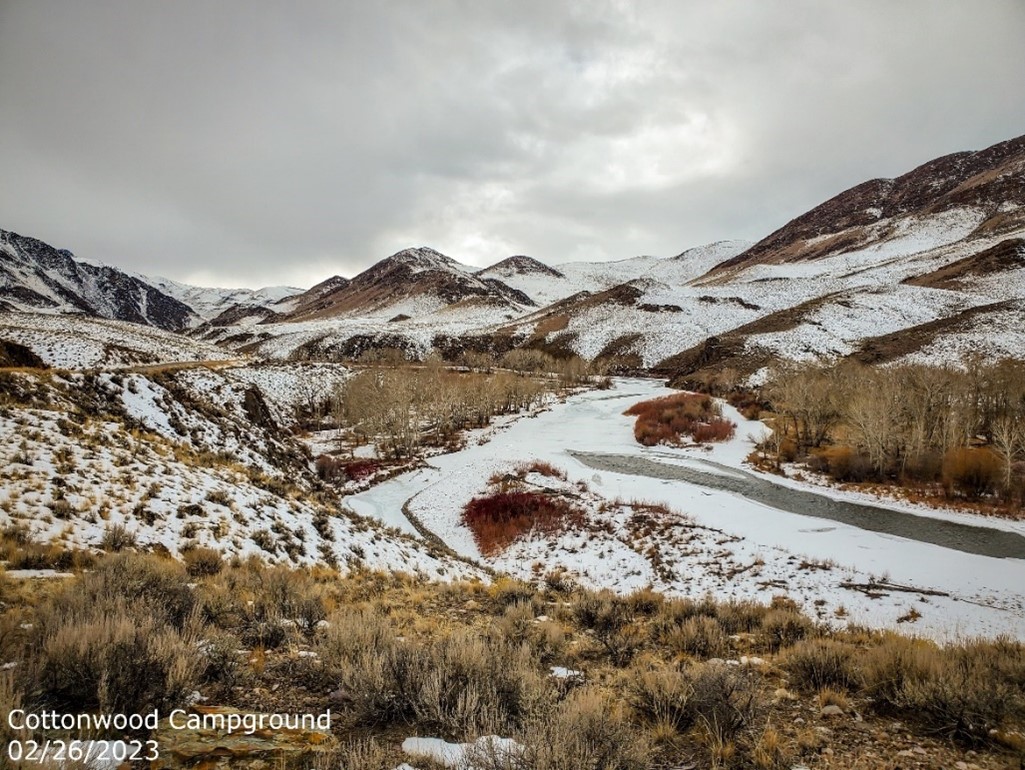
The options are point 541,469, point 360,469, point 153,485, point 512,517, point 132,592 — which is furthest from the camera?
point 360,469

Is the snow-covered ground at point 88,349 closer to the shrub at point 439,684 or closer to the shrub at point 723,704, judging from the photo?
the shrub at point 439,684

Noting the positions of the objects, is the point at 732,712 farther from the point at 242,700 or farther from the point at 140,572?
the point at 140,572

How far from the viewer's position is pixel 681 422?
45781 millimetres

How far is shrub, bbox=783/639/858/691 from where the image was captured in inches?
245

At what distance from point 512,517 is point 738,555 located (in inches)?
472

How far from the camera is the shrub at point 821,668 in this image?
622 cm

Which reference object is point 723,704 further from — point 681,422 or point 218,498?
point 681,422

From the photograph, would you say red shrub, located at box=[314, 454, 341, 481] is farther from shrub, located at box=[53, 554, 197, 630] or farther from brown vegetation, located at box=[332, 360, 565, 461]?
shrub, located at box=[53, 554, 197, 630]

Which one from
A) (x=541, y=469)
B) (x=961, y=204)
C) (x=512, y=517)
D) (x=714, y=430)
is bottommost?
(x=512, y=517)

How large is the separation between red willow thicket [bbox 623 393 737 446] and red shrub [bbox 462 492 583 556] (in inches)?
738

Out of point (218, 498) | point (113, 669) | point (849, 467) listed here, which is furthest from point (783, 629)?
point (849, 467)

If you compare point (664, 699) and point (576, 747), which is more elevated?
point (576, 747)

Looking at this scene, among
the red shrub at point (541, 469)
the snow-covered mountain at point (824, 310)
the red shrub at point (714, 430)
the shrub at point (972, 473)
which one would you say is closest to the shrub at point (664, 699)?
the red shrub at point (541, 469)

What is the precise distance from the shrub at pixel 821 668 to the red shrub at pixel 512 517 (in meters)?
18.4
